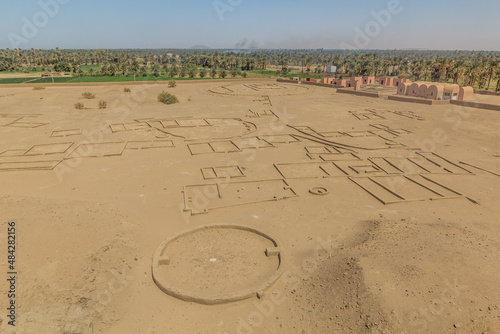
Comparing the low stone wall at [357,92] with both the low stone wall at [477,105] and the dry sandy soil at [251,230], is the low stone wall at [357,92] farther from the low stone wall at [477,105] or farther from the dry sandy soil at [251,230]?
the dry sandy soil at [251,230]

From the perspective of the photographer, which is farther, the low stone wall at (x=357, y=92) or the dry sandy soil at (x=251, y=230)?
the low stone wall at (x=357, y=92)

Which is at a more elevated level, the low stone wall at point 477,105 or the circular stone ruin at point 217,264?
the low stone wall at point 477,105

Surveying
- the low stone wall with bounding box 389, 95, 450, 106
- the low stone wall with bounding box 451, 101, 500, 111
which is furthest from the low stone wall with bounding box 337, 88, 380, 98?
the low stone wall with bounding box 451, 101, 500, 111

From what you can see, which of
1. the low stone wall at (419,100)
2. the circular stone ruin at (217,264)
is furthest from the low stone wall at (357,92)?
the circular stone ruin at (217,264)

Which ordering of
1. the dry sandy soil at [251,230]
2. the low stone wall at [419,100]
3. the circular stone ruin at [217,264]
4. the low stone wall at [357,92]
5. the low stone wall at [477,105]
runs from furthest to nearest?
1. the low stone wall at [357,92]
2. the low stone wall at [419,100]
3. the low stone wall at [477,105]
4. the circular stone ruin at [217,264]
5. the dry sandy soil at [251,230]

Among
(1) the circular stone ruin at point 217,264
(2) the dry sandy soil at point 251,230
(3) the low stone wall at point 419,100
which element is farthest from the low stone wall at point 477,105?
(1) the circular stone ruin at point 217,264

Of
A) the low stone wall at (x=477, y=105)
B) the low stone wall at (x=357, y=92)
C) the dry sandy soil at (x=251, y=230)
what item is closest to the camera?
the dry sandy soil at (x=251, y=230)

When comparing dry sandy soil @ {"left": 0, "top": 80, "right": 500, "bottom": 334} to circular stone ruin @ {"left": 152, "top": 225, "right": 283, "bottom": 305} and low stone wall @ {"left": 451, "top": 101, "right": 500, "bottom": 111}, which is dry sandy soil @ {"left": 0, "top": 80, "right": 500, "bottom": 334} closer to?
circular stone ruin @ {"left": 152, "top": 225, "right": 283, "bottom": 305}
